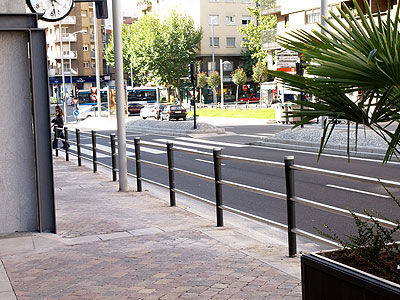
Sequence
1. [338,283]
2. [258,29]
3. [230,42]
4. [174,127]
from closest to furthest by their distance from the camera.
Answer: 1. [338,283]
2. [174,127]
3. [258,29]
4. [230,42]

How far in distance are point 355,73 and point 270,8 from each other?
65.7 meters

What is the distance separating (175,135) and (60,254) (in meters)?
27.7

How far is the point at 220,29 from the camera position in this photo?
92.9m

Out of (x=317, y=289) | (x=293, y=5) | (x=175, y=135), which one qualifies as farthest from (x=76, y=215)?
(x=293, y=5)

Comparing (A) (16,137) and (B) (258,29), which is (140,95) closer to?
(B) (258,29)

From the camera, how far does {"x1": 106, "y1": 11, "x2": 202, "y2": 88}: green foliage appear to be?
81375 mm

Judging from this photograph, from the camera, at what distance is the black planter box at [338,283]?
2.93 metres

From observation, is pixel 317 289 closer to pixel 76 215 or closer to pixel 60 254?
pixel 60 254

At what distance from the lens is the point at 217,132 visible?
35.0 meters

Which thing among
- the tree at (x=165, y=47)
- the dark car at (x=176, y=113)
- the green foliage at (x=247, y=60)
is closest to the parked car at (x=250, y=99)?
the green foliage at (x=247, y=60)

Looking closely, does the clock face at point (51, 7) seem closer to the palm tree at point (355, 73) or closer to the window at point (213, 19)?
the palm tree at point (355, 73)

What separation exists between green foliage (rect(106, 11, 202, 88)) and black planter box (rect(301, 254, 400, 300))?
258 ft

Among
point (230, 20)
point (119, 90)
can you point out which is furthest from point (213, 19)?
point (119, 90)

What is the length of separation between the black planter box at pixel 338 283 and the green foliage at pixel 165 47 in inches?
3093
